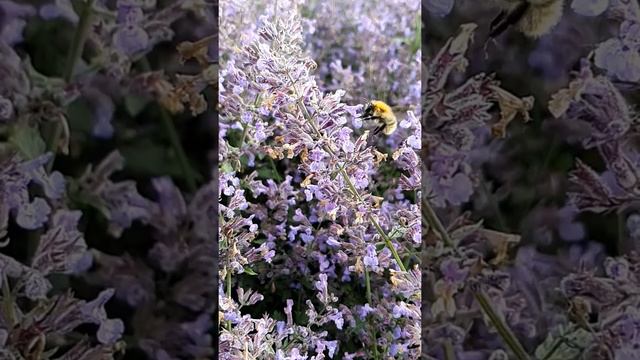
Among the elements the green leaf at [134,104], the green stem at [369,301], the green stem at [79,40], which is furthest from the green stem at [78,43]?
the green stem at [369,301]

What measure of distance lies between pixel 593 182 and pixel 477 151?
8.3 inches

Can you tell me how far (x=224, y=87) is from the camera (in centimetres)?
195

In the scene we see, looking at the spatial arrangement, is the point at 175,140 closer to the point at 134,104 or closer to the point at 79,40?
the point at 134,104

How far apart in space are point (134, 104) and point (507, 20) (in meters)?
0.65

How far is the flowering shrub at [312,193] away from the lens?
195 centimetres

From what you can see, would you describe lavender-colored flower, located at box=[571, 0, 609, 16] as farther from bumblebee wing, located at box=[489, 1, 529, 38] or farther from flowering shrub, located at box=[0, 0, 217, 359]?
flowering shrub, located at box=[0, 0, 217, 359]

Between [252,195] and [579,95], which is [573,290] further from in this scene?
[252,195]

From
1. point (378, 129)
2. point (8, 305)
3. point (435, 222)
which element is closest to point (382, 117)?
point (378, 129)

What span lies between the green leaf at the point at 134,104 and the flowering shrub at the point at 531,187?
48 cm

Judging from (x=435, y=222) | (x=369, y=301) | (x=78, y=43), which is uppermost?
(x=78, y=43)

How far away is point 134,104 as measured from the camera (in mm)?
1316

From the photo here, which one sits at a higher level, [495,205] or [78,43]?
[78,43]

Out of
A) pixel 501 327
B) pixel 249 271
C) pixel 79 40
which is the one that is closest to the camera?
pixel 79 40

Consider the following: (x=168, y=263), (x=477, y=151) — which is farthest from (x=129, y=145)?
(x=477, y=151)
